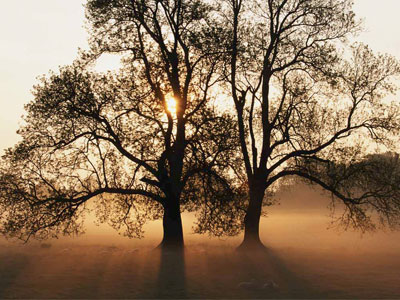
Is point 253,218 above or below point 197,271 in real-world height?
above

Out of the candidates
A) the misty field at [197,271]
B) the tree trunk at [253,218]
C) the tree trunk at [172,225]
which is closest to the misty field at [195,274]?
the misty field at [197,271]

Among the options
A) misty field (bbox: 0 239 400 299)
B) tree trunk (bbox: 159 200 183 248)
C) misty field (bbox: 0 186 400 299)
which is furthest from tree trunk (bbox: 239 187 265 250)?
tree trunk (bbox: 159 200 183 248)

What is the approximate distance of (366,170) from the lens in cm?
3425

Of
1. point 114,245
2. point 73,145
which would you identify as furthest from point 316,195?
point 73,145

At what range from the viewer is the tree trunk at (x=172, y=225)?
35.0 metres

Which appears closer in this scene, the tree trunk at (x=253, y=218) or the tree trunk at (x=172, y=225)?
the tree trunk at (x=172, y=225)

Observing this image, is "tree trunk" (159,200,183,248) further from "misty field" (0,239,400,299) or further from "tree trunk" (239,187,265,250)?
"tree trunk" (239,187,265,250)

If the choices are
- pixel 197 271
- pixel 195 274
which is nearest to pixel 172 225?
pixel 197 271

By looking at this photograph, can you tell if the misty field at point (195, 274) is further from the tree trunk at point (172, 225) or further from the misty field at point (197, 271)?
the tree trunk at point (172, 225)

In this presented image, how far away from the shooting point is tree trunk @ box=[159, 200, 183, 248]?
35.0 m

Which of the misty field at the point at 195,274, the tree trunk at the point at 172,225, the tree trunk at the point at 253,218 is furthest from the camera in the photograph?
the tree trunk at the point at 253,218

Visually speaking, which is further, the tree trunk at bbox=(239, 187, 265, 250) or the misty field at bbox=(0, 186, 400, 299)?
the tree trunk at bbox=(239, 187, 265, 250)

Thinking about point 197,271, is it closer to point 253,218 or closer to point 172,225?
point 172,225

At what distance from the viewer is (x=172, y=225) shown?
35.6 metres
